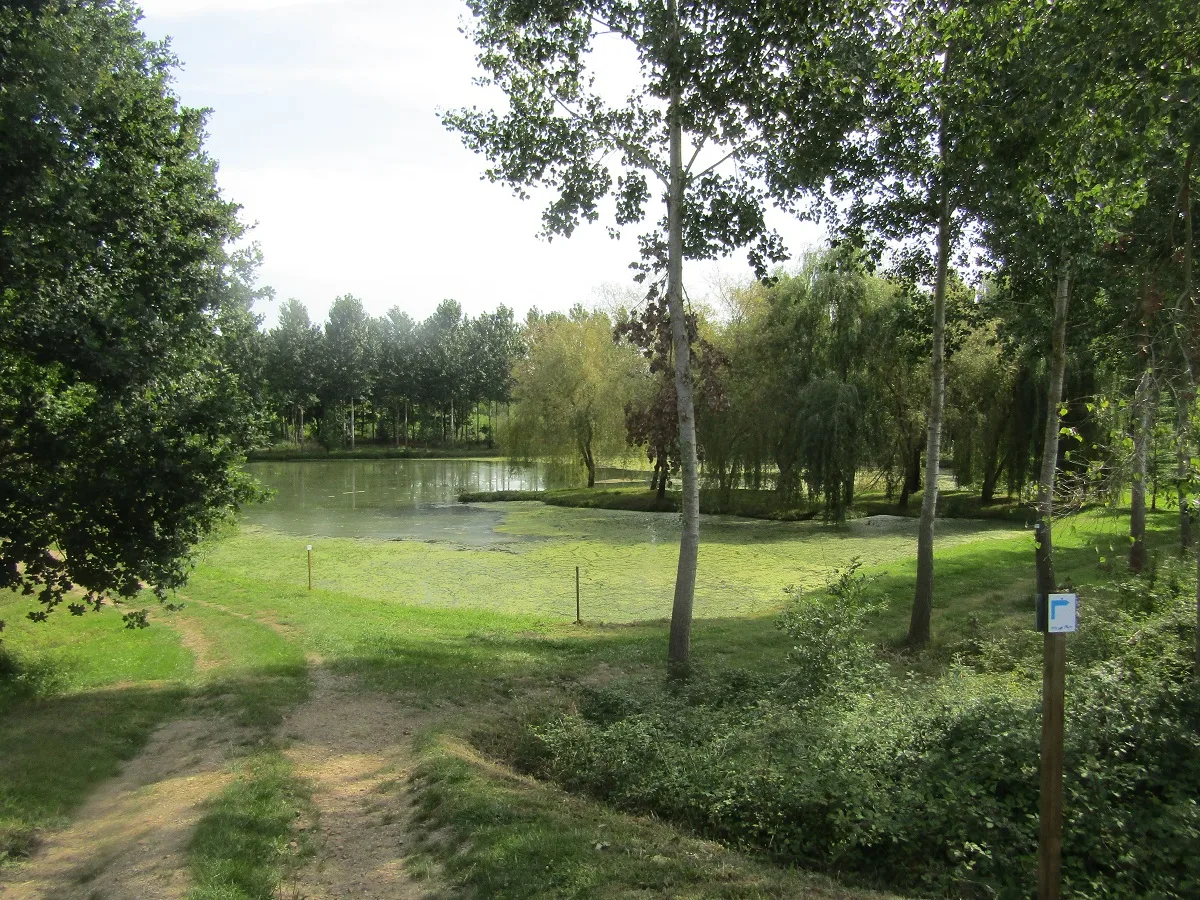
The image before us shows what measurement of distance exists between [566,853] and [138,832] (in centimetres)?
322

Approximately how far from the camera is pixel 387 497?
3825cm

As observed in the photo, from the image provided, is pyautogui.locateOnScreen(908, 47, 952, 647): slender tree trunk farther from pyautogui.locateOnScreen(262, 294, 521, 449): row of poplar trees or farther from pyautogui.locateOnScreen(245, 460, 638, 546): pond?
pyautogui.locateOnScreen(262, 294, 521, 449): row of poplar trees

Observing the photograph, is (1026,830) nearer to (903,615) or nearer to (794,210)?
(794,210)

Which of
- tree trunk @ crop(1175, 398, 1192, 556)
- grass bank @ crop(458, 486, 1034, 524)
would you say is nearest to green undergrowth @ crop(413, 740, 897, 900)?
tree trunk @ crop(1175, 398, 1192, 556)

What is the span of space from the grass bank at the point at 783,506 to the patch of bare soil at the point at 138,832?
24328 mm

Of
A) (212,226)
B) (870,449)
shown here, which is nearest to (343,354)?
(870,449)

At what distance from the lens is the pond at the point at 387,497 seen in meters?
27.4

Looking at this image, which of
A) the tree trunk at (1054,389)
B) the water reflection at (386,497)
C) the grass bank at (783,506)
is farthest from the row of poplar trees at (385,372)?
the tree trunk at (1054,389)

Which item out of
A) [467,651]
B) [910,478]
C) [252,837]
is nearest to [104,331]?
[252,837]

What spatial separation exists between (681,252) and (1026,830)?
767 centimetres

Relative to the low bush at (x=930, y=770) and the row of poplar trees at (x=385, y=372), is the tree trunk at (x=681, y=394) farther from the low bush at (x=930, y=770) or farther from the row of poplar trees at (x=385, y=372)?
the row of poplar trees at (x=385, y=372)

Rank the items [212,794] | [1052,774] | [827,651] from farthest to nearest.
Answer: [827,651]
[212,794]
[1052,774]

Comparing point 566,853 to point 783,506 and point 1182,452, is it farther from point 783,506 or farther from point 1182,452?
point 783,506

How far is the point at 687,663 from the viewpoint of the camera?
1030 cm
